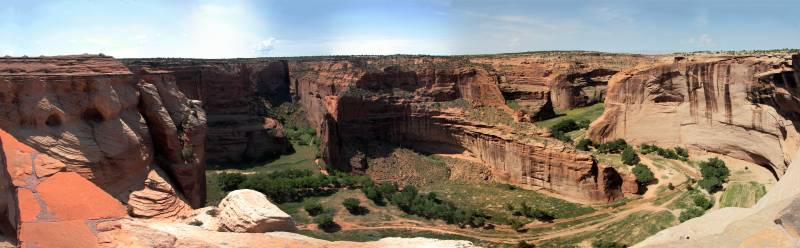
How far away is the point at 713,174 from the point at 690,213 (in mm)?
5993

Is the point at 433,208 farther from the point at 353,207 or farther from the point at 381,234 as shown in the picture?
the point at 353,207

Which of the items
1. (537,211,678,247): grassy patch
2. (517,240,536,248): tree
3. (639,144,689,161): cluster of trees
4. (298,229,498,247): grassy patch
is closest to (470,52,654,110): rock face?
(639,144,689,161): cluster of trees

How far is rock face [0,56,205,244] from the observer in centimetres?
1155

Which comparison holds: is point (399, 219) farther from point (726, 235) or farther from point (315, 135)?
point (315, 135)

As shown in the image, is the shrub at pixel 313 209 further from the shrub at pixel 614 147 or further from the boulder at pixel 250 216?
the shrub at pixel 614 147

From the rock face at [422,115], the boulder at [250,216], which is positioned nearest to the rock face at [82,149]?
the boulder at [250,216]

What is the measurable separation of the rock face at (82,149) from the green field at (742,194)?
93.9ft

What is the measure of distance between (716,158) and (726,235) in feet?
91.8

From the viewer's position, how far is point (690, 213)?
2775 cm

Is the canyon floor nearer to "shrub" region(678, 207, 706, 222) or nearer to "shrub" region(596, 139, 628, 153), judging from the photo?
"shrub" region(678, 207, 706, 222)

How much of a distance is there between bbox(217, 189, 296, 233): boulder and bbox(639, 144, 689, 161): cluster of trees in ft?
108

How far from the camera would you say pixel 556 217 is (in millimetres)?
33000

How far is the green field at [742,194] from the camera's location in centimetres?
2784

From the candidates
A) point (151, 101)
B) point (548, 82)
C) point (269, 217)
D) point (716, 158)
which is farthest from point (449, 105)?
point (269, 217)
